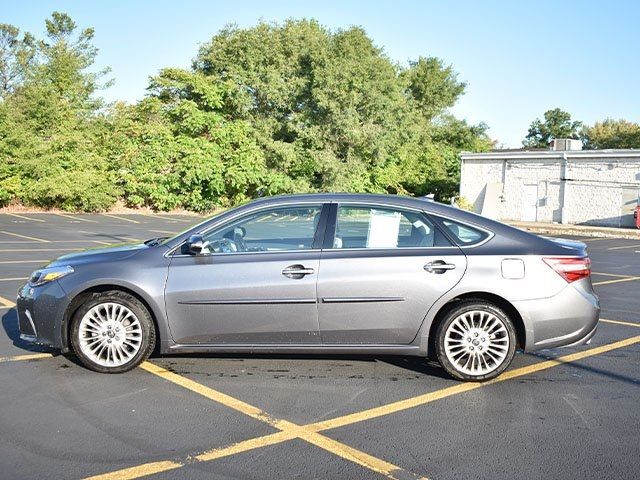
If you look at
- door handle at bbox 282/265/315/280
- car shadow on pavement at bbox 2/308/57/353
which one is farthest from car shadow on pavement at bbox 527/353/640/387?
car shadow on pavement at bbox 2/308/57/353

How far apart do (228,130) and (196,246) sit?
32.4 metres

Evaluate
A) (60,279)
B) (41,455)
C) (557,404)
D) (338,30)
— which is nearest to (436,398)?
(557,404)

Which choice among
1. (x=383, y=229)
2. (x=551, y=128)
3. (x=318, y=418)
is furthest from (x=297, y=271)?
(x=551, y=128)

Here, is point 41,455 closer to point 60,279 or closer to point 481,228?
point 60,279

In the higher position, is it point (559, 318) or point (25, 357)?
point (559, 318)

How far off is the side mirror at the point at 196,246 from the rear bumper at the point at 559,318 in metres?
2.65

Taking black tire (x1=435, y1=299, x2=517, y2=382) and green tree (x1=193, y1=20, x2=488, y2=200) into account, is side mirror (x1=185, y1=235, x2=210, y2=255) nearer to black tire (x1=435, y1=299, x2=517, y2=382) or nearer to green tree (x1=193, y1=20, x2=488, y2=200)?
black tire (x1=435, y1=299, x2=517, y2=382)

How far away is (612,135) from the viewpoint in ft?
242

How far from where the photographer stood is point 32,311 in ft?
18.5

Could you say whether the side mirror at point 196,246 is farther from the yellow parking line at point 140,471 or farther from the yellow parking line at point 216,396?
the yellow parking line at point 140,471

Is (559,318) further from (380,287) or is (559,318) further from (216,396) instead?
(216,396)

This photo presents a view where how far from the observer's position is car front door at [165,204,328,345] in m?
5.36

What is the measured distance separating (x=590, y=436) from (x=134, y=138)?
33303 mm

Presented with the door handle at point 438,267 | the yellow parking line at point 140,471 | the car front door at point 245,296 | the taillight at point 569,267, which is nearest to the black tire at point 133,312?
the car front door at point 245,296
